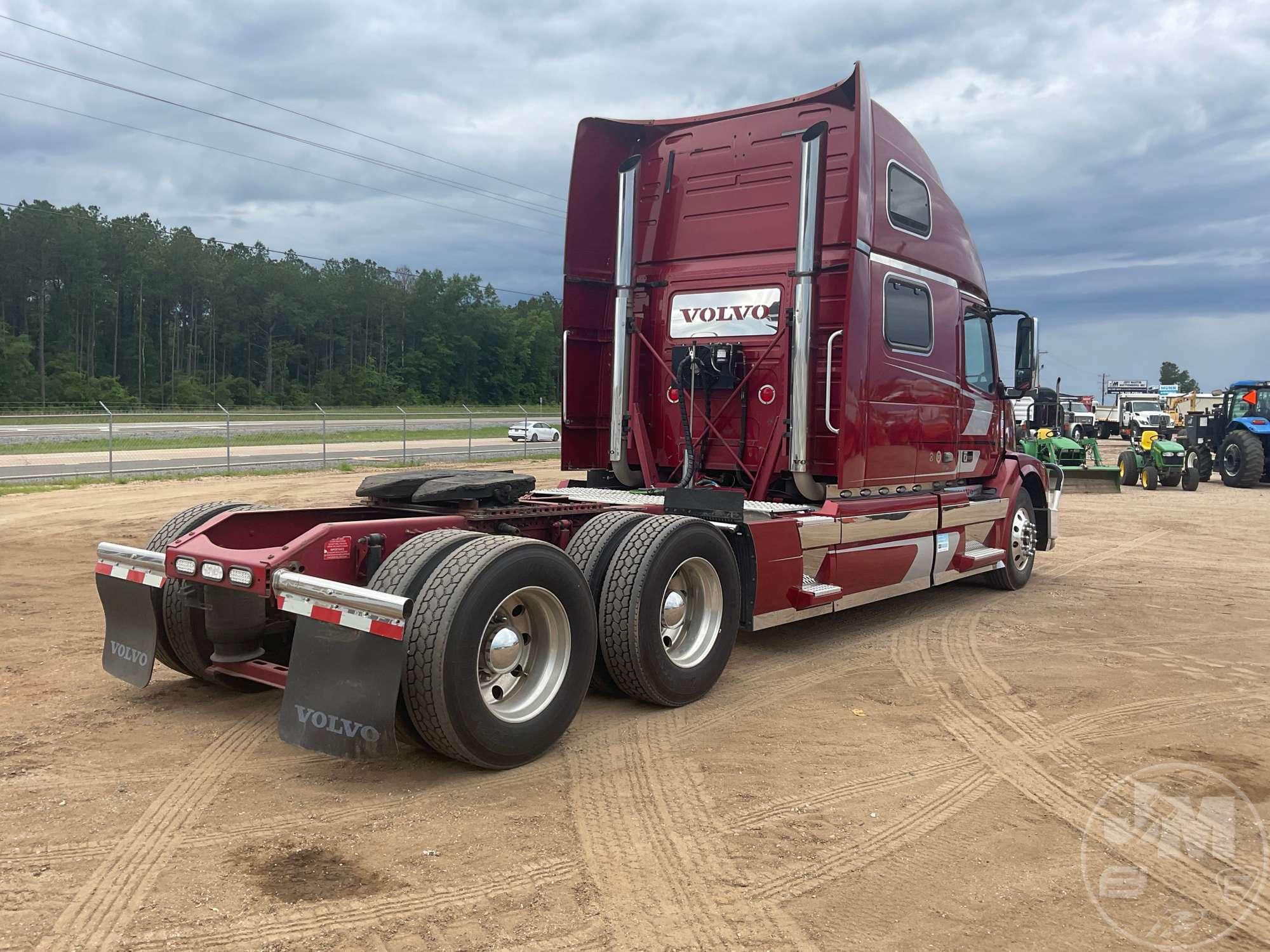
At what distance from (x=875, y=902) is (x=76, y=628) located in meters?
5.86

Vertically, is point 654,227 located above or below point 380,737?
above

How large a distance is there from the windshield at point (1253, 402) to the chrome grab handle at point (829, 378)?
21.6 metres

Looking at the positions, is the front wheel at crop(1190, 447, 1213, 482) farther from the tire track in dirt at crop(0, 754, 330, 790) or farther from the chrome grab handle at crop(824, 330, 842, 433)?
the tire track in dirt at crop(0, 754, 330, 790)

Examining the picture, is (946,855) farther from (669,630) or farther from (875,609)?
(875,609)

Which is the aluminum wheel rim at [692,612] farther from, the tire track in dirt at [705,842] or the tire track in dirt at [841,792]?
the tire track in dirt at [841,792]

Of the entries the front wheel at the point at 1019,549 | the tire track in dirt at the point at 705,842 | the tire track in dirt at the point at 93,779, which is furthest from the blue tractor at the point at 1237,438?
the tire track in dirt at the point at 93,779

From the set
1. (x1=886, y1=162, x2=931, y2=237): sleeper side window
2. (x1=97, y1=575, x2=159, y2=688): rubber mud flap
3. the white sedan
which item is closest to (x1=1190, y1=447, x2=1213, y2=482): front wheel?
(x1=886, y1=162, x2=931, y2=237): sleeper side window

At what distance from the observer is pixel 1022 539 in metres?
9.62

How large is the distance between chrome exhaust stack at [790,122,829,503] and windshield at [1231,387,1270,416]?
21.6 meters

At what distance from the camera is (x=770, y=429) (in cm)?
710

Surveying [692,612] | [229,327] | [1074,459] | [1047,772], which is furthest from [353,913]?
[229,327]

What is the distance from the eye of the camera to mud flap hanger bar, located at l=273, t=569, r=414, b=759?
384 cm

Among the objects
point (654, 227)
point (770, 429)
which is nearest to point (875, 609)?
point (770, 429)

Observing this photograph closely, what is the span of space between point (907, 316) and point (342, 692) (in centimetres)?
518
